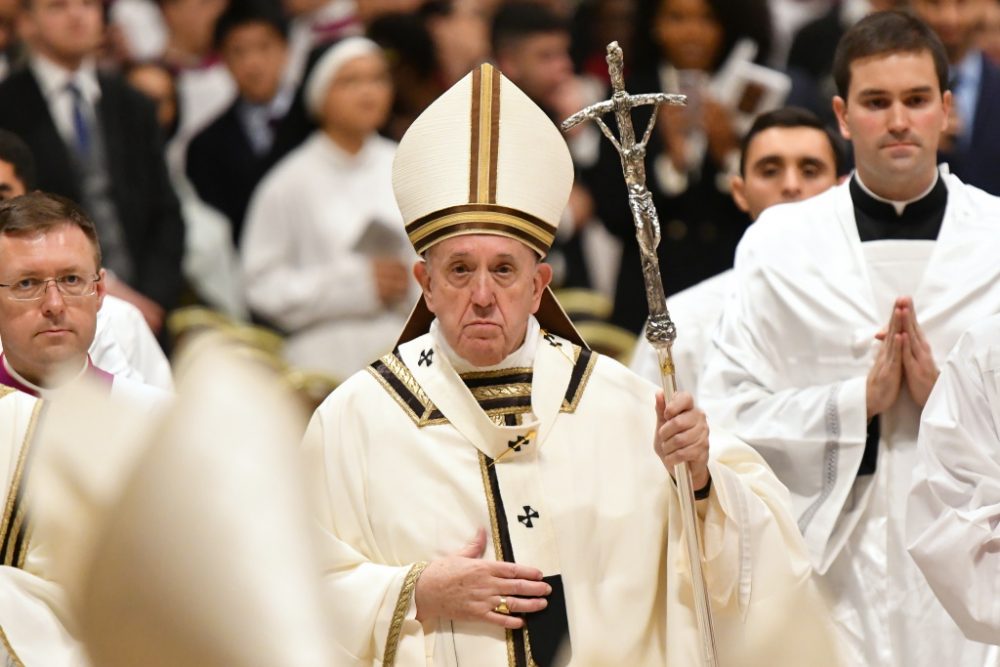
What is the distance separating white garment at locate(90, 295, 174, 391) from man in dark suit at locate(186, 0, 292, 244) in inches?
129

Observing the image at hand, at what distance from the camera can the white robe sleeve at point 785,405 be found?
496cm

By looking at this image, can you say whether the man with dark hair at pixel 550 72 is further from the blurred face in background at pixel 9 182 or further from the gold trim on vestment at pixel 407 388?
the gold trim on vestment at pixel 407 388

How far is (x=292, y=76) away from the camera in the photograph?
9539mm

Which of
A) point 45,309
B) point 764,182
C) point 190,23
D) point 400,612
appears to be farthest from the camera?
point 190,23

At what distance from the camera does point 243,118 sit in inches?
355

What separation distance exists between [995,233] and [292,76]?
5251 mm

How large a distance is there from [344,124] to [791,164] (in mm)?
2743

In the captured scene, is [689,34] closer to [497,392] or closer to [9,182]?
[9,182]

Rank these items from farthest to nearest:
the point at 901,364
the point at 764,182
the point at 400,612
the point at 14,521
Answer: the point at 764,182 → the point at 901,364 → the point at 14,521 → the point at 400,612

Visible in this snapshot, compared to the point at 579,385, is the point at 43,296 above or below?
above

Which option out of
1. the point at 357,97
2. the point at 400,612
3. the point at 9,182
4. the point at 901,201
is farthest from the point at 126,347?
the point at 357,97

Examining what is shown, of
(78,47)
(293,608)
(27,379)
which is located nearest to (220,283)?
(78,47)

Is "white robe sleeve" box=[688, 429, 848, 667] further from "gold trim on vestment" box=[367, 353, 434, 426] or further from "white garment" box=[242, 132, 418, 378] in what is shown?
"white garment" box=[242, 132, 418, 378]

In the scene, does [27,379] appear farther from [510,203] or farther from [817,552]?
[817,552]
